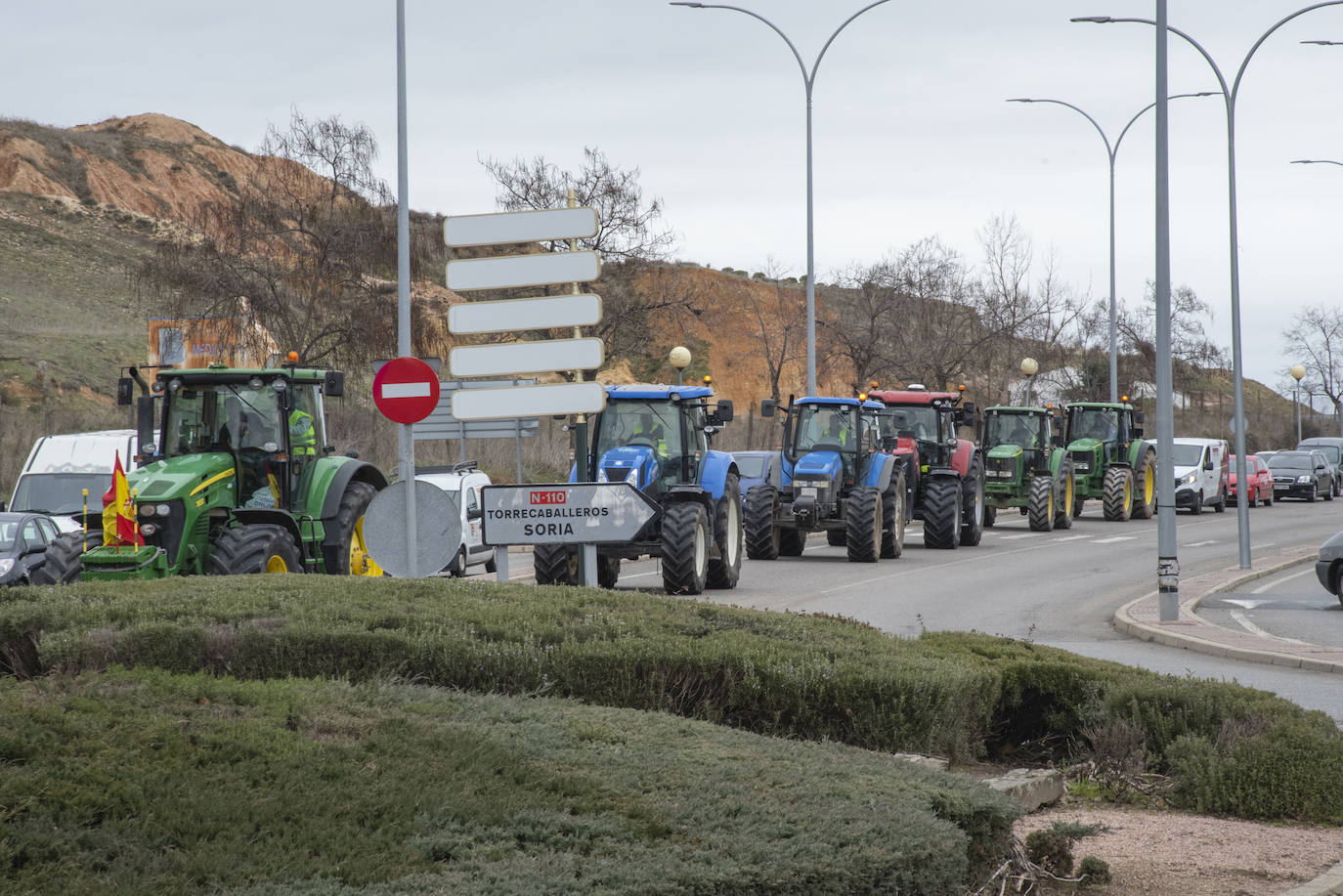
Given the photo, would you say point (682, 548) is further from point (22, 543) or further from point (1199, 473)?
point (1199, 473)

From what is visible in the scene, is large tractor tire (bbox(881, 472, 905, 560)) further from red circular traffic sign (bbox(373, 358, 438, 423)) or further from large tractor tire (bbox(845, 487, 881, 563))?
red circular traffic sign (bbox(373, 358, 438, 423))

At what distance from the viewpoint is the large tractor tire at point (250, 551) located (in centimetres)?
1340

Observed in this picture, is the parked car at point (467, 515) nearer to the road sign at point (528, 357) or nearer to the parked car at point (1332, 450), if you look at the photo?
the road sign at point (528, 357)

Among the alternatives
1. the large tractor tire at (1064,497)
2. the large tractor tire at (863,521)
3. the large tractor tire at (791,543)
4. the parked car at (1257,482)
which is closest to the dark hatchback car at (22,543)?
the large tractor tire at (863,521)

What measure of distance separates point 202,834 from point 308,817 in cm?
33

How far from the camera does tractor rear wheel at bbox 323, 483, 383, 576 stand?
15812 millimetres

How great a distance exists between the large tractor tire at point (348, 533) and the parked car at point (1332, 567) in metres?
11.7

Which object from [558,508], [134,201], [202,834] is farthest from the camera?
[134,201]

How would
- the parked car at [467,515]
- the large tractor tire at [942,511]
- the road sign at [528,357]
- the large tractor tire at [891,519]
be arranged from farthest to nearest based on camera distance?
the large tractor tire at [942,511]
the large tractor tire at [891,519]
the parked car at [467,515]
the road sign at [528,357]

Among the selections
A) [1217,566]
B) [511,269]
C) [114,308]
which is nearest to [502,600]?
[511,269]

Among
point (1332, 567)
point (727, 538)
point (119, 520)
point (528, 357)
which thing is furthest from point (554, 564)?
point (1332, 567)

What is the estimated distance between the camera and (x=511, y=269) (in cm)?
1018

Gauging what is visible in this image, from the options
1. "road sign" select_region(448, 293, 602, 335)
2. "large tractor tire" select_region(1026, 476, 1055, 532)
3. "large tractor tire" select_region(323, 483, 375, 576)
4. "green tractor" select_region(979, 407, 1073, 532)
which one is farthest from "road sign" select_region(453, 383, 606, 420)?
"green tractor" select_region(979, 407, 1073, 532)

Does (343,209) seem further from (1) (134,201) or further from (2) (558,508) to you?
(1) (134,201)
